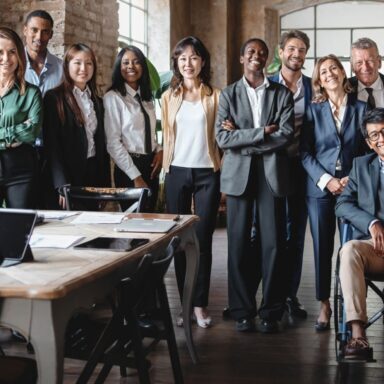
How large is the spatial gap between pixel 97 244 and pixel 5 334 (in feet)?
5.19

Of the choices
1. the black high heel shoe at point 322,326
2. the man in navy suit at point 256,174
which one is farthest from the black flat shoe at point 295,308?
the man in navy suit at point 256,174

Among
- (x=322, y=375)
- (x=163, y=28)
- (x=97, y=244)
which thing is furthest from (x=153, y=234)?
(x=163, y=28)

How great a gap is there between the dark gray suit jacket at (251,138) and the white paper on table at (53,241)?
144 centimetres

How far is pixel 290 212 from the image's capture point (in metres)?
4.41

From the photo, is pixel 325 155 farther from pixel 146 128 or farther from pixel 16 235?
pixel 16 235

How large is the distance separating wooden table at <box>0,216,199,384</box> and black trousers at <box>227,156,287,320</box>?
145 centimetres

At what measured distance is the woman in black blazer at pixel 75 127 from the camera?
4242mm

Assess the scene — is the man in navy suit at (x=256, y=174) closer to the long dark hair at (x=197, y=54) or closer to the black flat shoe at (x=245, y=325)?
the black flat shoe at (x=245, y=325)

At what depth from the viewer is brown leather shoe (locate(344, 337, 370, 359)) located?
322 cm

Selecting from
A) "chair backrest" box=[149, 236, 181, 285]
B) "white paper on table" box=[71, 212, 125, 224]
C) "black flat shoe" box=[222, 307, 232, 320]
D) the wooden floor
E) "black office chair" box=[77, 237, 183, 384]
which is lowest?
the wooden floor

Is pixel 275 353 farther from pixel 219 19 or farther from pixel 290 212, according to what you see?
pixel 219 19

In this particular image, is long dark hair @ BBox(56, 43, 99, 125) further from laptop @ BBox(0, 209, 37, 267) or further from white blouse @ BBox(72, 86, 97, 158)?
laptop @ BBox(0, 209, 37, 267)

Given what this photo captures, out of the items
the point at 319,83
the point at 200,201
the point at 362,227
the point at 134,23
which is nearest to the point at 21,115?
the point at 200,201

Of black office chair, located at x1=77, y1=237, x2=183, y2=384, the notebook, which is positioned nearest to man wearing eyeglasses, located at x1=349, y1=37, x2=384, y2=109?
the notebook
